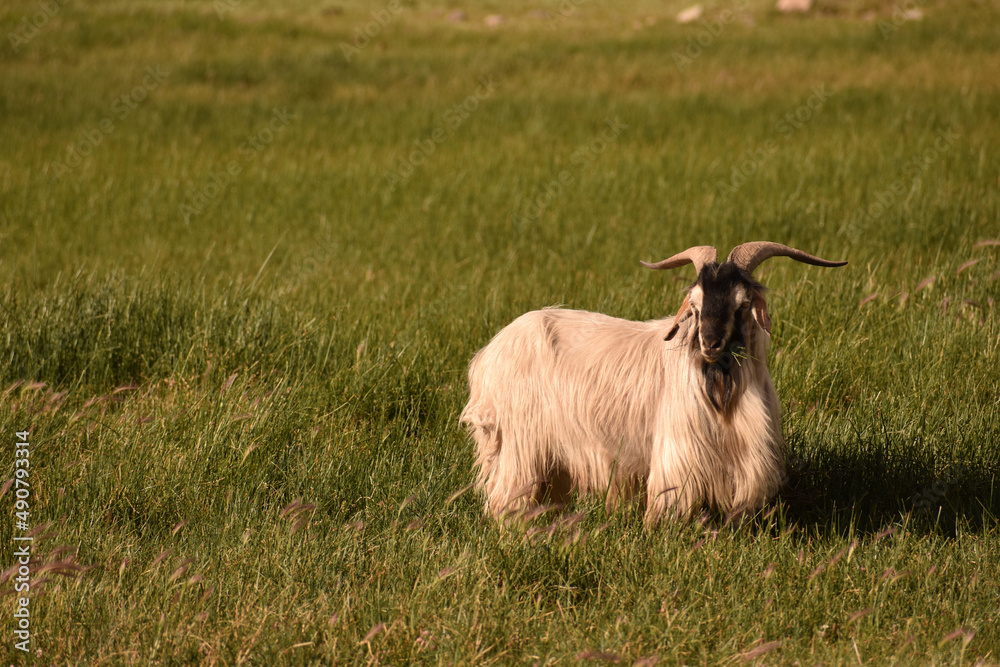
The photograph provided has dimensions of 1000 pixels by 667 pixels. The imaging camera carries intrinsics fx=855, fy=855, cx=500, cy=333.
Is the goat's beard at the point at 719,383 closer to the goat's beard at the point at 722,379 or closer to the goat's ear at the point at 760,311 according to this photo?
the goat's beard at the point at 722,379

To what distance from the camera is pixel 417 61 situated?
17141 mm

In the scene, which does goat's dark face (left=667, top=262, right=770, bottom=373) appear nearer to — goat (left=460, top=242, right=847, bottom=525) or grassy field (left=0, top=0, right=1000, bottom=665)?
goat (left=460, top=242, right=847, bottom=525)

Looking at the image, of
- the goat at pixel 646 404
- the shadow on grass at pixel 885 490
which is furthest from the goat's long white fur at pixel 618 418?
the shadow on grass at pixel 885 490

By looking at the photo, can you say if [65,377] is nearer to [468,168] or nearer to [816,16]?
[468,168]

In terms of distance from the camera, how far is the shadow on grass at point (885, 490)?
3.58 meters

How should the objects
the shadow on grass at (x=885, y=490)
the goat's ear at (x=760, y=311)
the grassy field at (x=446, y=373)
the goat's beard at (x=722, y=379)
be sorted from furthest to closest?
1. the shadow on grass at (x=885, y=490)
2. the goat's beard at (x=722, y=379)
3. the goat's ear at (x=760, y=311)
4. the grassy field at (x=446, y=373)

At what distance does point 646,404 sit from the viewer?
3340 mm

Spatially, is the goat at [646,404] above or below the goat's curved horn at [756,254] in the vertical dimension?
below

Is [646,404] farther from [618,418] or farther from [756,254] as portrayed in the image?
[756,254]

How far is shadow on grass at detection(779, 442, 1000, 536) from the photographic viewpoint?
3.58m

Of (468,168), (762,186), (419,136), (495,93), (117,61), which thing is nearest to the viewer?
(762,186)

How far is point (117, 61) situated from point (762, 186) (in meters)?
13.3

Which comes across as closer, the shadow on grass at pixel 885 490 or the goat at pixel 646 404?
the goat at pixel 646 404

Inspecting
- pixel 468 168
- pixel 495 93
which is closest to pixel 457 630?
pixel 468 168
